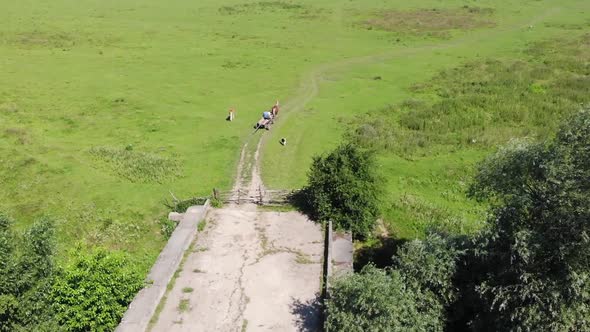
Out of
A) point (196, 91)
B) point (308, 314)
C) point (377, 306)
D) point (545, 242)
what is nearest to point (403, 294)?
point (377, 306)

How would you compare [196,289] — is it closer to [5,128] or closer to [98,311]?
[98,311]

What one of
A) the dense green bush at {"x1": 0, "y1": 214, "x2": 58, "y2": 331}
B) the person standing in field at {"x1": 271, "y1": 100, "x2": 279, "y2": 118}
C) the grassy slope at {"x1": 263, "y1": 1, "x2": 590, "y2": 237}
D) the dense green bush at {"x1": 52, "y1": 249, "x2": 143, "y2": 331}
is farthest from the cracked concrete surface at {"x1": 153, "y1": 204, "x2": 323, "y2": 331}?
the person standing in field at {"x1": 271, "y1": 100, "x2": 279, "y2": 118}

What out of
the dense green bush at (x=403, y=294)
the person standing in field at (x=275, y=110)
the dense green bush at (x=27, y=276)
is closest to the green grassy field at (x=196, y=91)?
the person standing in field at (x=275, y=110)

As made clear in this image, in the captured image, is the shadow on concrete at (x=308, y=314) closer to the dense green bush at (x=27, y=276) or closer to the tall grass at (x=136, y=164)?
the dense green bush at (x=27, y=276)

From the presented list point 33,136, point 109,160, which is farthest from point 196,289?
point 33,136

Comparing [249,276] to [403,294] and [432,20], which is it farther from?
[432,20]

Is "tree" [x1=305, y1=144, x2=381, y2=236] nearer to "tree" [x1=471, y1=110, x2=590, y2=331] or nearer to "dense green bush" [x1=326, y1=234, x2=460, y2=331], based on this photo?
"dense green bush" [x1=326, y1=234, x2=460, y2=331]
